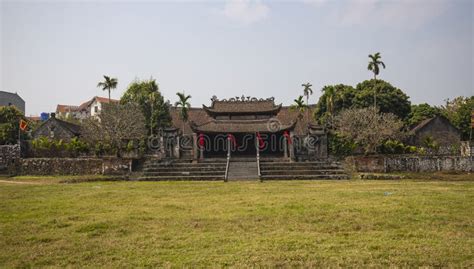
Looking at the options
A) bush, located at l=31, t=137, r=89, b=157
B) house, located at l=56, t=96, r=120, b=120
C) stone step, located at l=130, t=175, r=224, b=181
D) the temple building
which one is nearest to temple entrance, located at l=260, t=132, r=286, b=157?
the temple building

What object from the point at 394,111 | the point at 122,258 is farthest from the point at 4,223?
the point at 394,111

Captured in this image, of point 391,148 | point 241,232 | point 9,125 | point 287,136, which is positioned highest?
point 9,125

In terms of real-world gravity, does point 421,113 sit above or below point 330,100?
below

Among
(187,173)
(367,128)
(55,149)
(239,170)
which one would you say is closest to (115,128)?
(55,149)

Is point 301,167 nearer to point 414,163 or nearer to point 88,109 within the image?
point 414,163

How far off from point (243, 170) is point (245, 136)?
978 cm

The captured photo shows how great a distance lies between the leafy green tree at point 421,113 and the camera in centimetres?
4966

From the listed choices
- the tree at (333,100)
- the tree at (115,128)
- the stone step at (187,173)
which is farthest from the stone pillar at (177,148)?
the tree at (333,100)

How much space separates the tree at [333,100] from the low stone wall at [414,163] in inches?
594

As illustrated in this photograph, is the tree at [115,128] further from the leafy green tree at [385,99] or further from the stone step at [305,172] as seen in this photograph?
the leafy green tree at [385,99]

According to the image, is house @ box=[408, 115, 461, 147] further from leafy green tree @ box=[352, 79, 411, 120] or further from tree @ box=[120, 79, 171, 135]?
A: tree @ box=[120, 79, 171, 135]

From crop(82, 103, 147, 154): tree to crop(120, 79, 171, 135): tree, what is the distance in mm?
8709

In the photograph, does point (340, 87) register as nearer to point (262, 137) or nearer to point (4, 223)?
point (262, 137)

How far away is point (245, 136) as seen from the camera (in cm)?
4034
